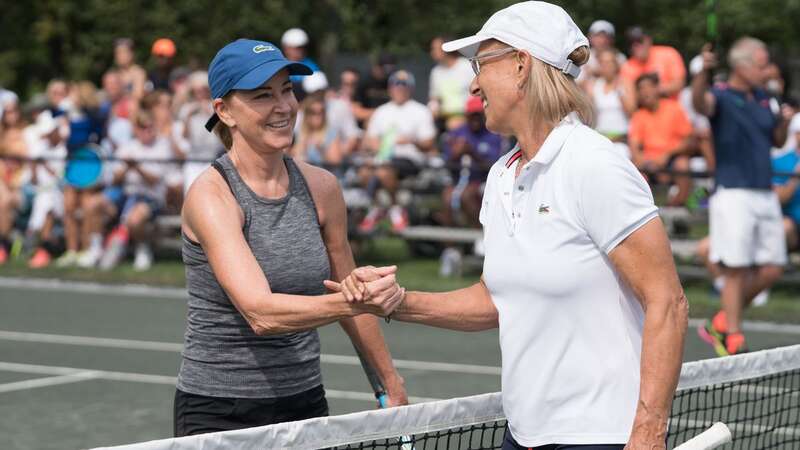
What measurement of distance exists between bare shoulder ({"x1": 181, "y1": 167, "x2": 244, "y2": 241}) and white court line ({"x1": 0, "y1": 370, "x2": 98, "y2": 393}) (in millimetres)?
6300

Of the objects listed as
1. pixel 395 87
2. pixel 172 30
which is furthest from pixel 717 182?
pixel 172 30

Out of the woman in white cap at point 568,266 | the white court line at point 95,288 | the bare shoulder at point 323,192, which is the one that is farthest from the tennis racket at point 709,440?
the white court line at point 95,288

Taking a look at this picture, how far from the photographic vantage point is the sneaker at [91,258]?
17547 mm

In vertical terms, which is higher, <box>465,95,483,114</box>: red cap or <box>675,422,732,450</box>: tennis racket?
<box>675,422,732,450</box>: tennis racket

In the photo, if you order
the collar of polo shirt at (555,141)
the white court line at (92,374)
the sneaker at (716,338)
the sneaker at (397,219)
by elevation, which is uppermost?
the collar of polo shirt at (555,141)

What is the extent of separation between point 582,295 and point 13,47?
34770 millimetres

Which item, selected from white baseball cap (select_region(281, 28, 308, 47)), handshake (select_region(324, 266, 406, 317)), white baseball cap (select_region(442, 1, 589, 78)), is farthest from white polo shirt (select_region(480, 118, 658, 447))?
white baseball cap (select_region(281, 28, 308, 47))

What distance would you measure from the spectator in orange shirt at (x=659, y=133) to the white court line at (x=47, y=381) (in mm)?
6815

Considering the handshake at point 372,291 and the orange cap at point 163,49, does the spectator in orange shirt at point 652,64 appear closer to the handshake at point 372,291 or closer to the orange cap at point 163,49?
the orange cap at point 163,49

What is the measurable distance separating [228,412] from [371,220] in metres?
12.5

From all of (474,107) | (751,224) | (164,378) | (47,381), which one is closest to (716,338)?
(751,224)

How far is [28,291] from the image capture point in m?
16.1

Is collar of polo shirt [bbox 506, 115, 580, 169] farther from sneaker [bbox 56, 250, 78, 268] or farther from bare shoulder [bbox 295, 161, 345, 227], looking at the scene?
sneaker [bbox 56, 250, 78, 268]

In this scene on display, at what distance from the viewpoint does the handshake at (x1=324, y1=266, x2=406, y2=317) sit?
4.04m
